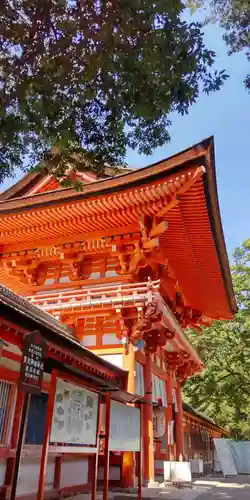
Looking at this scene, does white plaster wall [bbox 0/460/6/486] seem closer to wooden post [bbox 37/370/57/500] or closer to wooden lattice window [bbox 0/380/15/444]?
wooden lattice window [bbox 0/380/15/444]

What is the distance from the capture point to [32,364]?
5258mm

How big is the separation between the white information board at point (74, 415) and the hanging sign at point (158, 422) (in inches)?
243

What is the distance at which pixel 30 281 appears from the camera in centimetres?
1327

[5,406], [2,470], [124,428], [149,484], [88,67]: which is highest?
[88,67]

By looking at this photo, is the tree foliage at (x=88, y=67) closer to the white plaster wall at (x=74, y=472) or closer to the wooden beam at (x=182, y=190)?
the wooden beam at (x=182, y=190)

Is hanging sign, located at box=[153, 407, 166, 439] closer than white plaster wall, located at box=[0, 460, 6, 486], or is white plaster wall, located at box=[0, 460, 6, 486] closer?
white plaster wall, located at box=[0, 460, 6, 486]

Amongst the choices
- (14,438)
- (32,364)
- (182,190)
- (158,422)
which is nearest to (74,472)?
(14,438)

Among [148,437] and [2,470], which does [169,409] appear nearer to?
[148,437]

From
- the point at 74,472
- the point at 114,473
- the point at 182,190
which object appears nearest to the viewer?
the point at 74,472

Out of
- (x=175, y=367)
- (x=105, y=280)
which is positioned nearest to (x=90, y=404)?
(x=105, y=280)

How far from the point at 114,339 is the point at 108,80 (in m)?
7.53

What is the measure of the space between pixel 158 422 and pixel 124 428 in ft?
17.5

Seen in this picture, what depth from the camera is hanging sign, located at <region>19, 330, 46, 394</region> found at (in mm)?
5008

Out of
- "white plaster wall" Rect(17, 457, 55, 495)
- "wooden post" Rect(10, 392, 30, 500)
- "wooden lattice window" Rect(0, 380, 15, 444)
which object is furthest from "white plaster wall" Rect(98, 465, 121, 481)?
"wooden post" Rect(10, 392, 30, 500)
